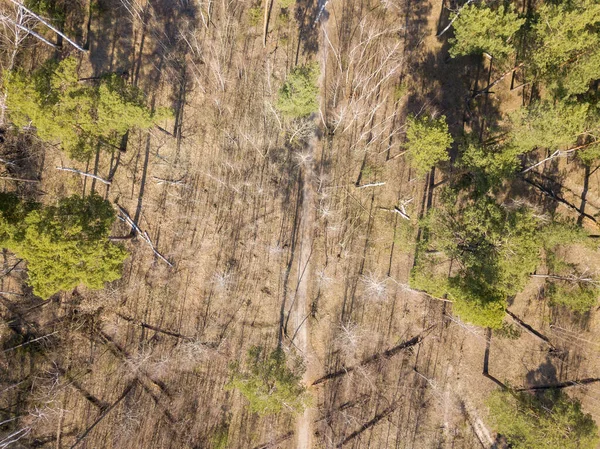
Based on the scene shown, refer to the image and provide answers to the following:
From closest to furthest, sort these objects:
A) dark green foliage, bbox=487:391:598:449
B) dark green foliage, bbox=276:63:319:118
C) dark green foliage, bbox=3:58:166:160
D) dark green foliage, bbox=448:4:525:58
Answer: dark green foliage, bbox=3:58:166:160 < dark green foliage, bbox=448:4:525:58 < dark green foliage, bbox=276:63:319:118 < dark green foliage, bbox=487:391:598:449

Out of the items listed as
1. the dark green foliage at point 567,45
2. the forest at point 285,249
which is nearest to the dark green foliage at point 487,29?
the dark green foliage at point 567,45

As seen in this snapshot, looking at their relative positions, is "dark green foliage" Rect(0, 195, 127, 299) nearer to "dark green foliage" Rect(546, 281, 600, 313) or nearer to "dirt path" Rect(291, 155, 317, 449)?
"dirt path" Rect(291, 155, 317, 449)

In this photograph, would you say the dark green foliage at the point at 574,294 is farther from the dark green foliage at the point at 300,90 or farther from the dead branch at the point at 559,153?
the dark green foliage at the point at 300,90

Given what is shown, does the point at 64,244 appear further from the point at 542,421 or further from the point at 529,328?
the point at 529,328

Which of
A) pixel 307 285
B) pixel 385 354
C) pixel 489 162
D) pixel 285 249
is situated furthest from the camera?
pixel 385 354

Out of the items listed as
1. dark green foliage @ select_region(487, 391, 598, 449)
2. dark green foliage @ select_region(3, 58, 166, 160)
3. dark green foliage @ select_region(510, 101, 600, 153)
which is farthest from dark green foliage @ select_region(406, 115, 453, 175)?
dark green foliage @ select_region(487, 391, 598, 449)

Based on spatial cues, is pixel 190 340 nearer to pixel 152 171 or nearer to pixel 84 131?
pixel 152 171

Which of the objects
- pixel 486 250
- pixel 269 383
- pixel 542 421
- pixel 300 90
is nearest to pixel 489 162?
pixel 486 250
